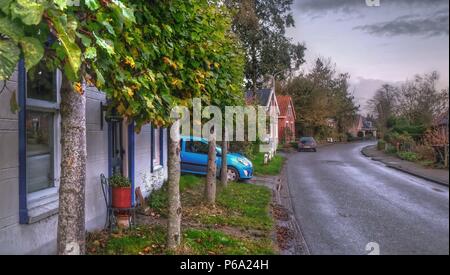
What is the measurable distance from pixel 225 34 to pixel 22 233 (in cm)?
351

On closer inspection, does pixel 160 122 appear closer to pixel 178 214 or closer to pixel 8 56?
pixel 178 214

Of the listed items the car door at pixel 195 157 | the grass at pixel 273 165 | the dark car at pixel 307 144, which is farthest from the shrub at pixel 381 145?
the car door at pixel 195 157

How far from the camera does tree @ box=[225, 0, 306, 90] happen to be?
2.48 metres

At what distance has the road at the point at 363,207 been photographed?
154cm

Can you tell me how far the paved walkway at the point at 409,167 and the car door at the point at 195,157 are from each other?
11.5 meters

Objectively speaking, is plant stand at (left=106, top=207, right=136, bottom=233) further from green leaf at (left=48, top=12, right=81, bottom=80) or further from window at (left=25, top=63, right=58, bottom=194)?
green leaf at (left=48, top=12, right=81, bottom=80)

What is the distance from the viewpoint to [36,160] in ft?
15.8

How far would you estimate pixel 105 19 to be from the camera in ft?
8.60

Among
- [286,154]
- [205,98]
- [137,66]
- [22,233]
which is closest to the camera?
[286,154]

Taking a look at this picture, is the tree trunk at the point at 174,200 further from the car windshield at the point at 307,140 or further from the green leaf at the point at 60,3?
the green leaf at the point at 60,3

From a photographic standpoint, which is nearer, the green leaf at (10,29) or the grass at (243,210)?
the green leaf at (10,29)

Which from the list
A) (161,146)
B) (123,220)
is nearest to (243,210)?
(123,220)

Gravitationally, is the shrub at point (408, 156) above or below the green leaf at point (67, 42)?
below
